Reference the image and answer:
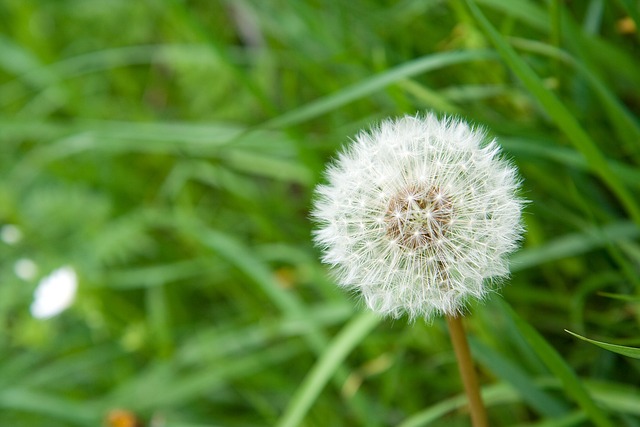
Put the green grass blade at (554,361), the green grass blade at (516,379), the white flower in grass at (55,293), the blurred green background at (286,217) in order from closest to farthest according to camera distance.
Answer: the green grass blade at (554,361)
the green grass blade at (516,379)
the blurred green background at (286,217)
the white flower in grass at (55,293)

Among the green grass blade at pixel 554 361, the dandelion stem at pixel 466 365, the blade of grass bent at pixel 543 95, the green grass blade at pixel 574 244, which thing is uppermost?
the green grass blade at pixel 574 244

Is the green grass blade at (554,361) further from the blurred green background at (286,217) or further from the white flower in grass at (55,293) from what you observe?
the white flower in grass at (55,293)

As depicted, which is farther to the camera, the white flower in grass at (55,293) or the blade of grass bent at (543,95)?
the white flower in grass at (55,293)

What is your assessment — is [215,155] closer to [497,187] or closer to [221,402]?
[221,402]

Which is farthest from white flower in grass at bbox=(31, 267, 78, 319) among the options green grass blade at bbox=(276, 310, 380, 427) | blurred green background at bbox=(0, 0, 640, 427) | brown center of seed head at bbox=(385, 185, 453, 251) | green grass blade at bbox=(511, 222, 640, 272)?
brown center of seed head at bbox=(385, 185, 453, 251)

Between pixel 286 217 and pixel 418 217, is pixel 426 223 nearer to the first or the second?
pixel 418 217

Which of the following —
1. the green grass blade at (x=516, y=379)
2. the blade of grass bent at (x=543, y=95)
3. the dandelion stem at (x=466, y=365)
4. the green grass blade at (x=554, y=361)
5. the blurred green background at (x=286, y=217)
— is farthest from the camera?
the blurred green background at (x=286, y=217)

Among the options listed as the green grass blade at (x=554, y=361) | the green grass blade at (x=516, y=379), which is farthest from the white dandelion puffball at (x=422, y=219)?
the green grass blade at (x=516, y=379)
